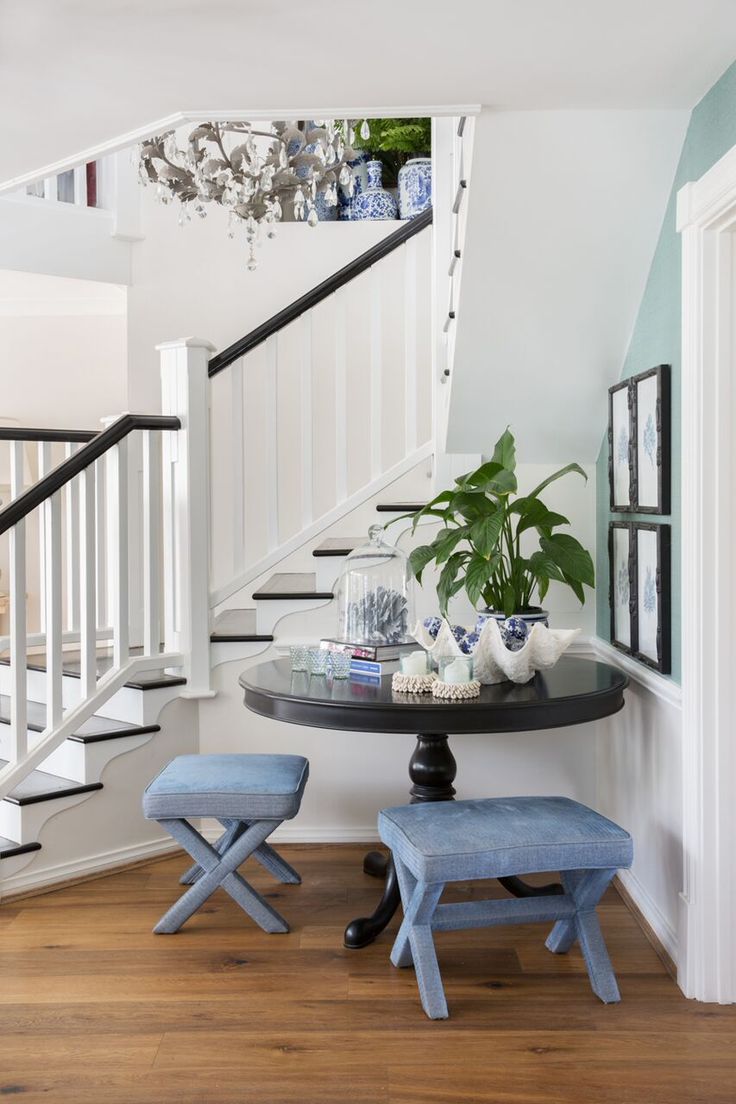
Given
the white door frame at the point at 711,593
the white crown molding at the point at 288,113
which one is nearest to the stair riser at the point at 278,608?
the white door frame at the point at 711,593

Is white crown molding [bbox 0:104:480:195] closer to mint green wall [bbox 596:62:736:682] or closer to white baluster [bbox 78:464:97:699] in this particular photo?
mint green wall [bbox 596:62:736:682]

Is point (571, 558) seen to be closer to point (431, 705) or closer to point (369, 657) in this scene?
point (369, 657)

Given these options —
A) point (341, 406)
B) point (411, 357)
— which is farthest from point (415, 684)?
point (411, 357)

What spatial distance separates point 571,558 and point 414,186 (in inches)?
106

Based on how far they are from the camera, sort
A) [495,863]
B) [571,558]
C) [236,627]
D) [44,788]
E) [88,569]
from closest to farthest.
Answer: [495,863], [571,558], [44,788], [88,569], [236,627]

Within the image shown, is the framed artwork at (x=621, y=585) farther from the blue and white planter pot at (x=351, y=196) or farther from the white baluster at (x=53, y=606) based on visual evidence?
the blue and white planter pot at (x=351, y=196)

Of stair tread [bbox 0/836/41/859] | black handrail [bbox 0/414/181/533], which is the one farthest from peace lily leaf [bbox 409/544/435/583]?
stair tread [bbox 0/836/41/859]

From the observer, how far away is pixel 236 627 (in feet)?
12.3

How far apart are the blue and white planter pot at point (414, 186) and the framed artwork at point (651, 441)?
2333 millimetres

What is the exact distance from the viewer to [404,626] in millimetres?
2992

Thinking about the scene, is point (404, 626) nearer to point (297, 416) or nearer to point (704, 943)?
point (704, 943)

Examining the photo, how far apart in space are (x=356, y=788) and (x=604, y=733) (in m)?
0.90

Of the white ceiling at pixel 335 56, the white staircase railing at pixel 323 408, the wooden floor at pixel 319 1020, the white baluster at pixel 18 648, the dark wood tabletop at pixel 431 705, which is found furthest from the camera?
the white staircase railing at pixel 323 408

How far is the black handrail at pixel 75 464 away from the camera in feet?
10.2
